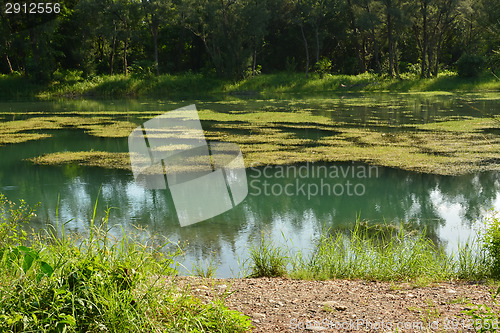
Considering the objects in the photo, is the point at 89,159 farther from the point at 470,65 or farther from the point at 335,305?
the point at 470,65

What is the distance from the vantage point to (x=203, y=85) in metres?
29.4

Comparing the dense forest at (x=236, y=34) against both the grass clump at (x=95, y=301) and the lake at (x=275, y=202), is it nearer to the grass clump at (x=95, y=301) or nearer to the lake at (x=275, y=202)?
the lake at (x=275, y=202)

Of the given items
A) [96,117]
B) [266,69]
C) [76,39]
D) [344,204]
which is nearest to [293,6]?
[266,69]

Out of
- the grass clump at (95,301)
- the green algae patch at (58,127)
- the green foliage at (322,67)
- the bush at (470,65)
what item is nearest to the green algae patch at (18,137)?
the green algae patch at (58,127)

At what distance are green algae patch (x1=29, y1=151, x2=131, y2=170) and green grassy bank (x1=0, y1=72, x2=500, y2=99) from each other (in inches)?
702

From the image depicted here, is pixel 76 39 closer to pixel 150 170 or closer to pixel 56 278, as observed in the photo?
pixel 150 170

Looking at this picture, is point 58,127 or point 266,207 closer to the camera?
point 266,207

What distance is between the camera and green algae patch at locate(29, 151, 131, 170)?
879cm

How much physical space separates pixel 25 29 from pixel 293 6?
16911 mm

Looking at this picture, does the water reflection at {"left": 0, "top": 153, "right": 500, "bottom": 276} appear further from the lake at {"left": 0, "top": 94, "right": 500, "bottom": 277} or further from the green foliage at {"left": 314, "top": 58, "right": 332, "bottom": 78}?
the green foliage at {"left": 314, "top": 58, "right": 332, "bottom": 78}

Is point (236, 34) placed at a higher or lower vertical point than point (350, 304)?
higher

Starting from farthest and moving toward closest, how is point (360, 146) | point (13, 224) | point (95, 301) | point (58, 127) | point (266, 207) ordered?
point (58, 127)
point (360, 146)
point (266, 207)
point (13, 224)
point (95, 301)

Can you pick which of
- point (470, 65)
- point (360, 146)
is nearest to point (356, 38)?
point (470, 65)

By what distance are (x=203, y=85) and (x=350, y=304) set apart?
1084 inches
